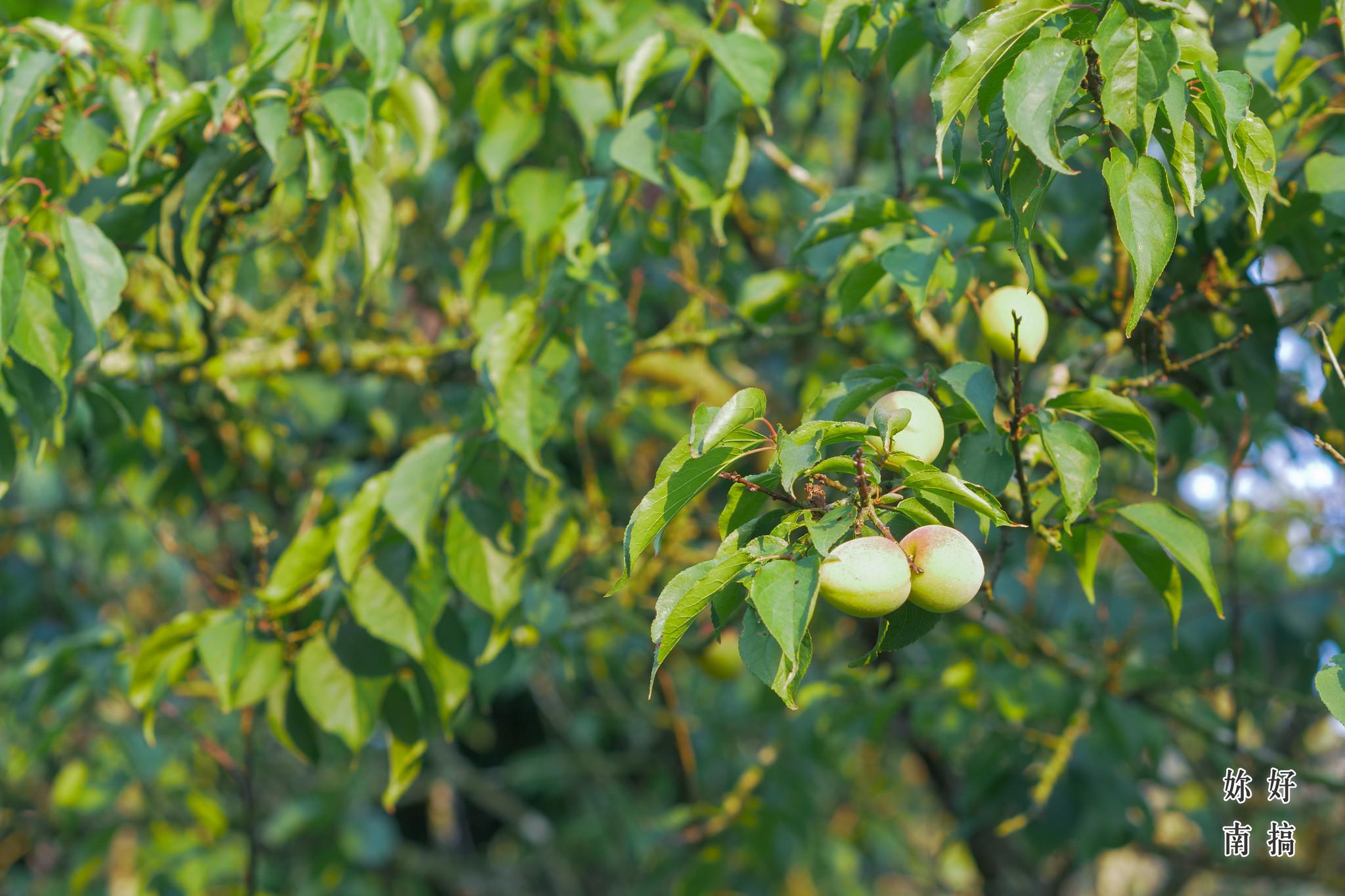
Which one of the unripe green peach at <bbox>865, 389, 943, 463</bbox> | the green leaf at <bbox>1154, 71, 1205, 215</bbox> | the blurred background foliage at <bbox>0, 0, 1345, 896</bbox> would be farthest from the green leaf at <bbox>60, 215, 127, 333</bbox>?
the green leaf at <bbox>1154, 71, 1205, 215</bbox>

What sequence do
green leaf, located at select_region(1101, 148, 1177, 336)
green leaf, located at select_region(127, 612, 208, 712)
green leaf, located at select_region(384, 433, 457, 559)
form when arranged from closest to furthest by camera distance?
green leaf, located at select_region(1101, 148, 1177, 336)
green leaf, located at select_region(384, 433, 457, 559)
green leaf, located at select_region(127, 612, 208, 712)

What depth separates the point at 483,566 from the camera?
4.88 ft

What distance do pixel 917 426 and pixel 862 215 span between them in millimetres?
468

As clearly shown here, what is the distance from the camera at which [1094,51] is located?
0.89 m

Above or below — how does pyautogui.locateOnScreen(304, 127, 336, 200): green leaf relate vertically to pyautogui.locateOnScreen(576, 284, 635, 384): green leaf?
above

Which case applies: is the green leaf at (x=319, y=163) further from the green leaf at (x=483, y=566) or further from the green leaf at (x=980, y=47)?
the green leaf at (x=980, y=47)

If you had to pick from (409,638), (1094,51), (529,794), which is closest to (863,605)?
(1094,51)

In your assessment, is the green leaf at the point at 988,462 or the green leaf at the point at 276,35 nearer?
the green leaf at the point at 988,462

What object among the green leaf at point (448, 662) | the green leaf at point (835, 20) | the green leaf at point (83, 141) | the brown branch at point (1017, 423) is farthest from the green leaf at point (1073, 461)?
the green leaf at point (83, 141)

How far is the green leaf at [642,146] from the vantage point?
148cm

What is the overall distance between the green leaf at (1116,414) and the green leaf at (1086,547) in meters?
0.10

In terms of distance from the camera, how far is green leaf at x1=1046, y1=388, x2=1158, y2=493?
3.51 feet

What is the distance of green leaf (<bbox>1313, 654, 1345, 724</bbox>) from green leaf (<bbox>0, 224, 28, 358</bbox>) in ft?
4.27

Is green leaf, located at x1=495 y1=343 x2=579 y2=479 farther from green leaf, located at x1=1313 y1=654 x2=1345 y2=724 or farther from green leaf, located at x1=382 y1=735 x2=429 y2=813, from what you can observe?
green leaf, located at x1=1313 y1=654 x2=1345 y2=724
